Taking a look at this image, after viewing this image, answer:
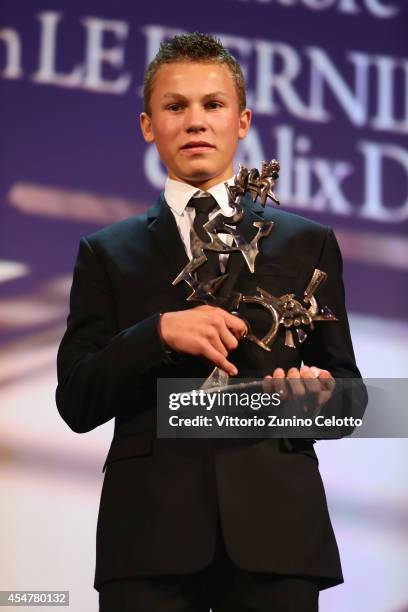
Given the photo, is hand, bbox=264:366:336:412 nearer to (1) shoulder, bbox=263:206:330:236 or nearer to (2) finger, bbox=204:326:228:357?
(2) finger, bbox=204:326:228:357

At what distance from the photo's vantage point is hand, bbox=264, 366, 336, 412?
4.34ft

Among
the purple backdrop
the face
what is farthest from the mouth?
the purple backdrop

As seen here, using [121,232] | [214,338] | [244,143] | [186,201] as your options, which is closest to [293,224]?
[186,201]

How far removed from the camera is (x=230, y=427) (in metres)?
1.43

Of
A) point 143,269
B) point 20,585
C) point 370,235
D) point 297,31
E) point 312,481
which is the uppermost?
point 297,31

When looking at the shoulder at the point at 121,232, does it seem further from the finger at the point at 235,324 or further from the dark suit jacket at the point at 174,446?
the finger at the point at 235,324

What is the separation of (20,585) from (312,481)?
1330 mm

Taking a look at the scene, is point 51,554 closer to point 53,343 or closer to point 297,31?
point 53,343

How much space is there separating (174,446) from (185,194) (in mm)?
440

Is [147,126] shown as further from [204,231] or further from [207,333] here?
[207,333]

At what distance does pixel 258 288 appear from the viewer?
148 centimetres

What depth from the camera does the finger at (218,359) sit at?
4.39 feet

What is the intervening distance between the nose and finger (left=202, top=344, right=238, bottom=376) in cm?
44


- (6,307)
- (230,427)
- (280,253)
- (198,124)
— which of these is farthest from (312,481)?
(6,307)
